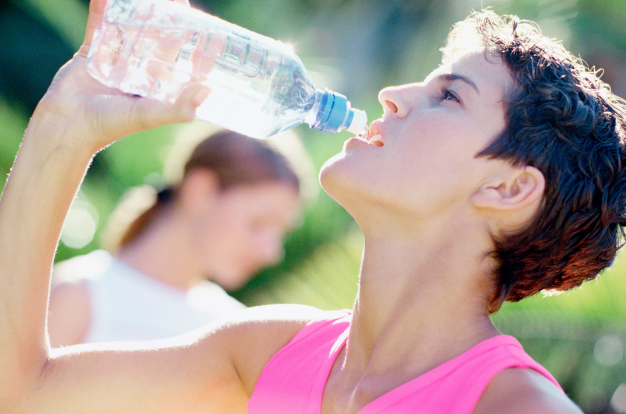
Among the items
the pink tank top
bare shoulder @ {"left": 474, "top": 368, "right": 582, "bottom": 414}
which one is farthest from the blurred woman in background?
bare shoulder @ {"left": 474, "top": 368, "right": 582, "bottom": 414}

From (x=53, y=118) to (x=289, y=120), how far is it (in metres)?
0.83

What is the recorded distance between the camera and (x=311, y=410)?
1.42 meters

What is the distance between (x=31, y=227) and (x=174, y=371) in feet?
1.79

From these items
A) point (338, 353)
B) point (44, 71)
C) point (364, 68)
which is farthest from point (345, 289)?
point (44, 71)

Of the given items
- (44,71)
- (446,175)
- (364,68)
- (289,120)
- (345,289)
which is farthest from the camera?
(364,68)

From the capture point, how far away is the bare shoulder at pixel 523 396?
43.4 inches

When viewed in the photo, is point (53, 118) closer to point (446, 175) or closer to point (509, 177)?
point (446, 175)

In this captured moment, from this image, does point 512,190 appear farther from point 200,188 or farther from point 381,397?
point 200,188

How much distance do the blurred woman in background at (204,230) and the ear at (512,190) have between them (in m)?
1.52

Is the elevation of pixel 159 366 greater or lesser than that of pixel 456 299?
lesser

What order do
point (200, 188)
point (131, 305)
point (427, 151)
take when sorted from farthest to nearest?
1. point (200, 188)
2. point (131, 305)
3. point (427, 151)

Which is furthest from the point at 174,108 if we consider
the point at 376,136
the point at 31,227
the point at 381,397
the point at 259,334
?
the point at 381,397

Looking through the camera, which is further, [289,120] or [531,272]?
[289,120]

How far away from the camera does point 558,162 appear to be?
157 cm
